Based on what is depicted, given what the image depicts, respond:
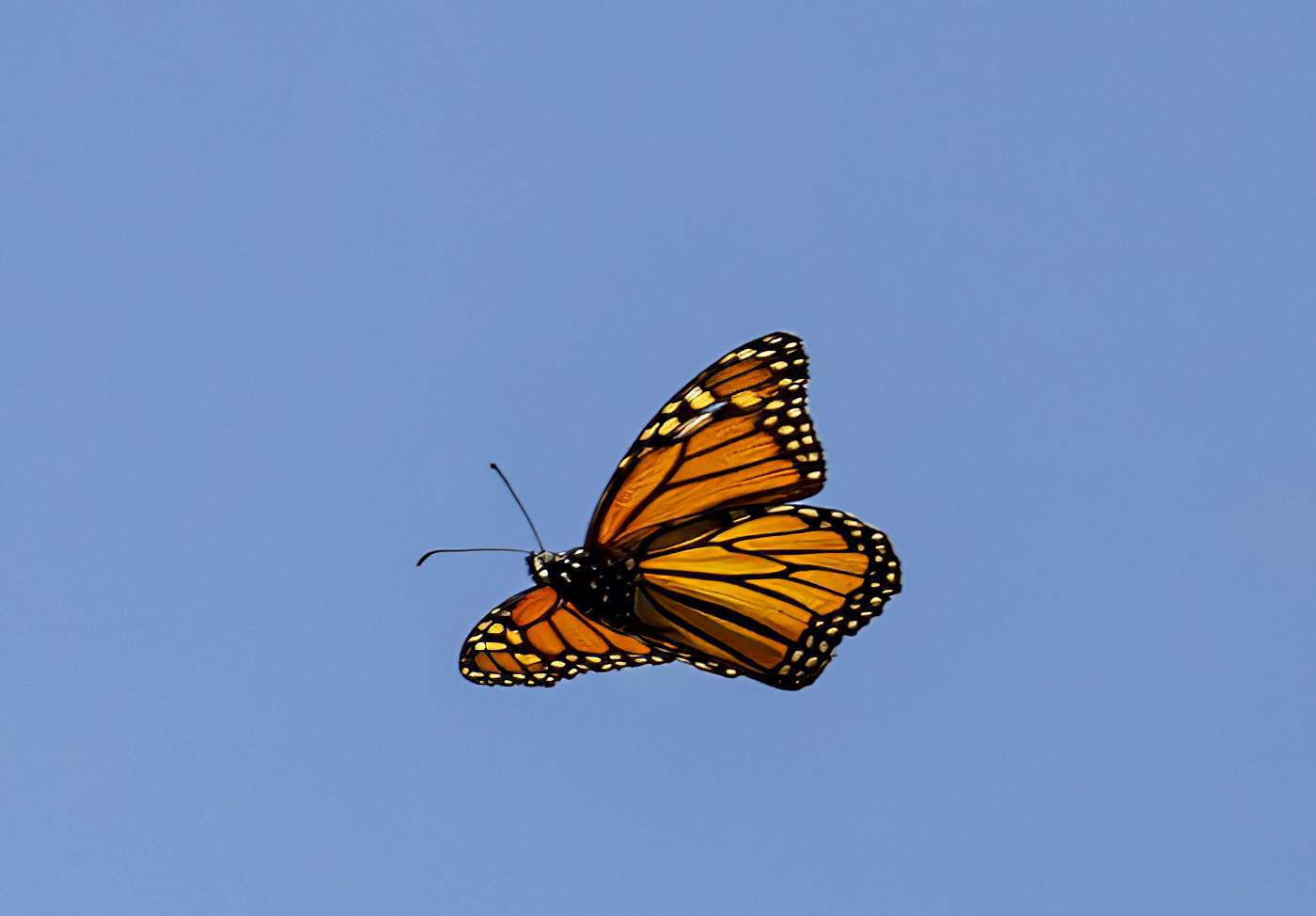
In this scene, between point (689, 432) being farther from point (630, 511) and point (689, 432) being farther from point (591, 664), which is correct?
point (591, 664)

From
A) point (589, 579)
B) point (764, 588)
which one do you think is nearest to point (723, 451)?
point (764, 588)

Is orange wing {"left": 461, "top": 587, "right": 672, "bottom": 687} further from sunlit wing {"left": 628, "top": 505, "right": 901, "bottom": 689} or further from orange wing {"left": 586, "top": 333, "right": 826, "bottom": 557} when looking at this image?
orange wing {"left": 586, "top": 333, "right": 826, "bottom": 557}

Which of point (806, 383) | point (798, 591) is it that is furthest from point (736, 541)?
point (806, 383)

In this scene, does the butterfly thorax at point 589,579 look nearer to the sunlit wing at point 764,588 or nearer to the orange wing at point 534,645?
the sunlit wing at point 764,588

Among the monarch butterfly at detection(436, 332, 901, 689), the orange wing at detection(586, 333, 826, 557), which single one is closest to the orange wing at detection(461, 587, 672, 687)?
the monarch butterfly at detection(436, 332, 901, 689)

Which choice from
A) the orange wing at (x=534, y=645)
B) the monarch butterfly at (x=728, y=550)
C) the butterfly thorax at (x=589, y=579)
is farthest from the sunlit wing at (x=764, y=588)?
the orange wing at (x=534, y=645)

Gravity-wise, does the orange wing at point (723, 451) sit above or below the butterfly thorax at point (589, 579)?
above
